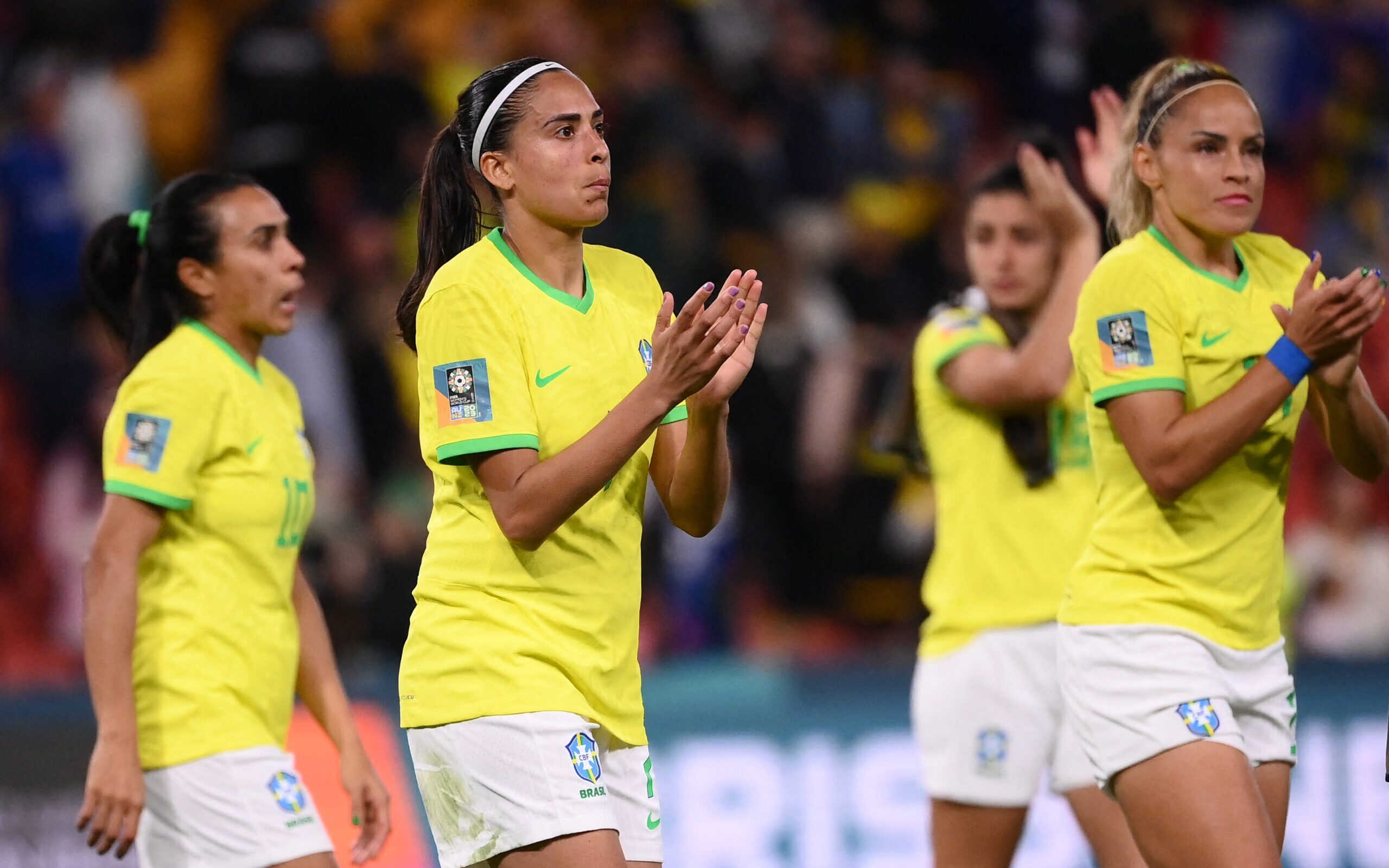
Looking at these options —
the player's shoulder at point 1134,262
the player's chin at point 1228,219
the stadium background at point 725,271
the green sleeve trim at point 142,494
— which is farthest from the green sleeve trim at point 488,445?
the stadium background at point 725,271

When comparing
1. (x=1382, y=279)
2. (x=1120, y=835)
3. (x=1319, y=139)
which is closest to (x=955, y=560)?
(x=1120, y=835)

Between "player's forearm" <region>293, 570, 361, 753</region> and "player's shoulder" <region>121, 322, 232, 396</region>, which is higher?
"player's shoulder" <region>121, 322, 232, 396</region>

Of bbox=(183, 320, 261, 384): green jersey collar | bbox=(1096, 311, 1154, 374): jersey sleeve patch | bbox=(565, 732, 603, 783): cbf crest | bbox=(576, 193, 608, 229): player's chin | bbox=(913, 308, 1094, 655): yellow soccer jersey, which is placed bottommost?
bbox=(565, 732, 603, 783): cbf crest

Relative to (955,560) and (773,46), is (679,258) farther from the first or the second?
(955,560)

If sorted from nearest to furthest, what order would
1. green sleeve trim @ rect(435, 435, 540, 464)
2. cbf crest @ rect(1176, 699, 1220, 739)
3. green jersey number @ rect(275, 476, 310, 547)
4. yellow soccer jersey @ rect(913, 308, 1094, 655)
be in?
green sleeve trim @ rect(435, 435, 540, 464) < cbf crest @ rect(1176, 699, 1220, 739) < green jersey number @ rect(275, 476, 310, 547) < yellow soccer jersey @ rect(913, 308, 1094, 655)

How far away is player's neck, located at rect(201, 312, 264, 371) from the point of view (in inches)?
182

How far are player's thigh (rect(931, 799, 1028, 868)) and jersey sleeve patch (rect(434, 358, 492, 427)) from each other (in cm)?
230

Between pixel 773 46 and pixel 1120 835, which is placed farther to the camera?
pixel 773 46

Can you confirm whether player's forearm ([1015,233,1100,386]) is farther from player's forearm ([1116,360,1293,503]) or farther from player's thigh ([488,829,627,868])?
player's thigh ([488,829,627,868])

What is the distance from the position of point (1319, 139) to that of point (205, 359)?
8995 mm

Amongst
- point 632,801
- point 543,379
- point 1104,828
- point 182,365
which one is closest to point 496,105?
point 543,379

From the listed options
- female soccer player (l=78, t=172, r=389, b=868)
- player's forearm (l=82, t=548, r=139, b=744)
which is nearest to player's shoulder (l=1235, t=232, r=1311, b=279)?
female soccer player (l=78, t=172, r=389, b=868)

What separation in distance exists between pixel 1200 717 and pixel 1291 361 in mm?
792

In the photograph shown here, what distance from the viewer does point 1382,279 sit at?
3715 mm
